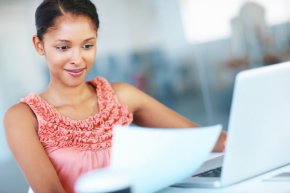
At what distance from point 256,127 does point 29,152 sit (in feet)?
2.14

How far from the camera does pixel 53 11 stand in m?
1.71

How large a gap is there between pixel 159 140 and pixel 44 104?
2.58 feet

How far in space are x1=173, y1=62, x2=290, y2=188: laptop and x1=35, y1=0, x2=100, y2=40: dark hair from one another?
693mm

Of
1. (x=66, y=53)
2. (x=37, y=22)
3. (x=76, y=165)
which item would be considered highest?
(x=37, y=22)

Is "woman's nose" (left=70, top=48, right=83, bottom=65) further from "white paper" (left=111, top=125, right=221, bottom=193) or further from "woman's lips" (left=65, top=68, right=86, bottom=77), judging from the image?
"white paper" (left=111, top=125, right=221, bottom=193)

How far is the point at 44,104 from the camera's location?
1.71 meters

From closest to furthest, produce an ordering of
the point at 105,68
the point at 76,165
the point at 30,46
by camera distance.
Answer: the point at 76,165 < the point at 30,46 < the point at 105,68

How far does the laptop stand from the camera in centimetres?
115

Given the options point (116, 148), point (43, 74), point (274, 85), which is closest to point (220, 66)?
point (43, 74)

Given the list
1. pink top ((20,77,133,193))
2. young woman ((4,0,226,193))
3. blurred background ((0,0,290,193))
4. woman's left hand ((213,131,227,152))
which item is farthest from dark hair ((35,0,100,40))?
blurred background ((0,0,290,193))

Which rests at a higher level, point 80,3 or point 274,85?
point 80,3

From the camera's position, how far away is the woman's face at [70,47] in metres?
1.65

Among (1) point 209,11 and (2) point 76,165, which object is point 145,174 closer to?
(2) point 76,165

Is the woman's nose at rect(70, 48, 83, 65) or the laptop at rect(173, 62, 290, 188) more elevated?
the woman's nose at rect(70, 48, 83, 65)
